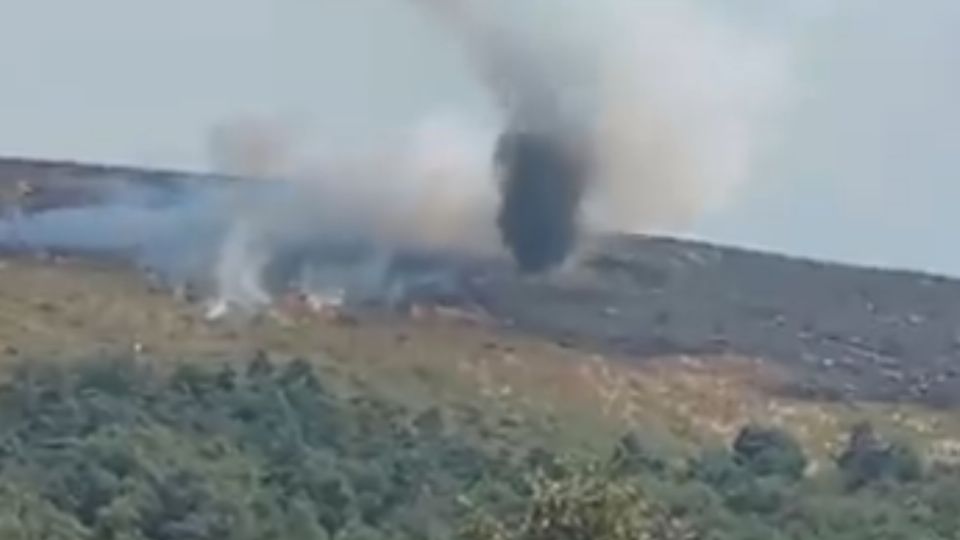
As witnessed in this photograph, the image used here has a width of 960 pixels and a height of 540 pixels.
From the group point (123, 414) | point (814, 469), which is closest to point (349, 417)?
point (123, 414)

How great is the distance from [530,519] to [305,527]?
74256 mm

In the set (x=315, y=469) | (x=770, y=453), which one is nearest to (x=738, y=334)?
(x=770, y=453)

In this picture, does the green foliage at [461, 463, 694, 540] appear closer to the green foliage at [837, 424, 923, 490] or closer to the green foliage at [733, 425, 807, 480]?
the green foliage at [733, 425, 807, 480]

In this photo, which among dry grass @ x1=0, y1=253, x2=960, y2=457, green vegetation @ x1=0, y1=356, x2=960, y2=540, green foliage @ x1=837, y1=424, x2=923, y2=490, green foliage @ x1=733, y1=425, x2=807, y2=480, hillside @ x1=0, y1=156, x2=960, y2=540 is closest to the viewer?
green vegetation @ x1=0, y1=356, x2=960, y2=540

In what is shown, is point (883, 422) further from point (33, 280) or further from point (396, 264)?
point (33, 280)

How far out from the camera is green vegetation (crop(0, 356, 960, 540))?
5182 inches

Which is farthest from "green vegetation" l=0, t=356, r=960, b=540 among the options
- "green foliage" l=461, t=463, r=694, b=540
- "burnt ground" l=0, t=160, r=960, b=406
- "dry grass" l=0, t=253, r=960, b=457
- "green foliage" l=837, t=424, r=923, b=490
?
"green foliage" l=461, t=463, r=694, b=540

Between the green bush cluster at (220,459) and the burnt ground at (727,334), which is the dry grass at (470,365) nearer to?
the burnt ground at (727,334)

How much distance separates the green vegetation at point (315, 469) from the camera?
13162 centimetres

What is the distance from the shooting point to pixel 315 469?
481 ft

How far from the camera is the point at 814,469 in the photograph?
516ft

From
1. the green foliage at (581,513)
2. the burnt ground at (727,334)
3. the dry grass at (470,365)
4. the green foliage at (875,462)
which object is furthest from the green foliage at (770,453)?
the green foliage at (581,513)

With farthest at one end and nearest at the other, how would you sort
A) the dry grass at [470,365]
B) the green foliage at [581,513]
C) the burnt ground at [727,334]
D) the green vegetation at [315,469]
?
the burnt ground at [727,334]
the dry grass at [470,365]
the green vegetation at [315,469]
the green foliage at [581,513]

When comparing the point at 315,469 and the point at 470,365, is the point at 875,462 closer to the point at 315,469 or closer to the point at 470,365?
the point at 470,365
